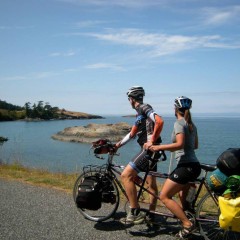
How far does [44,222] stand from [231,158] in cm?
333

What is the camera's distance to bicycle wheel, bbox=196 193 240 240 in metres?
4.73

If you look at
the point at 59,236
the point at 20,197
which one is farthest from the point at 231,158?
the point at 20,197

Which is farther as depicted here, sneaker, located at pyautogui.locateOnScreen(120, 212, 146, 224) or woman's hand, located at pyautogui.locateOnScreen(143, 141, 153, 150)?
sneaker, located at pyautogui.locateOnScreen(120, 212, 146, 224)

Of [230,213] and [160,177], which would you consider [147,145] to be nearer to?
[160,177]

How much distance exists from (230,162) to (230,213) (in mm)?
636

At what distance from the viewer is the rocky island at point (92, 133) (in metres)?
89.2

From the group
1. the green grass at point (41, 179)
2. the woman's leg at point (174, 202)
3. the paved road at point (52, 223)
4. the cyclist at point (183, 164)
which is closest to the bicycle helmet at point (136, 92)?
the cyclist at point (183, 164)

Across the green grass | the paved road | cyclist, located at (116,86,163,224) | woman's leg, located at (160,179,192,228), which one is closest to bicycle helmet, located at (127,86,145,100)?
cyclist, located at (116,86,163,224)

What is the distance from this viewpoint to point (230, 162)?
→ 14.5 ft

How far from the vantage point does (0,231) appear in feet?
17.9

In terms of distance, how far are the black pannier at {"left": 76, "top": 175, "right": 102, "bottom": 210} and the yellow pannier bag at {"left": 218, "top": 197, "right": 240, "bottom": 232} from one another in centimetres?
220

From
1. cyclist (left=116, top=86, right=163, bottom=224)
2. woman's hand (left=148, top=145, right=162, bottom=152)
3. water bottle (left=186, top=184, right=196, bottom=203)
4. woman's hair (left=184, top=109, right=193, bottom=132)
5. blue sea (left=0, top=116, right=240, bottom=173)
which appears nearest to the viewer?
woman's hair (left=184, top=109, right=193, bottom=132)

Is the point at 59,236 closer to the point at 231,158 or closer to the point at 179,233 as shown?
the point at 179,233

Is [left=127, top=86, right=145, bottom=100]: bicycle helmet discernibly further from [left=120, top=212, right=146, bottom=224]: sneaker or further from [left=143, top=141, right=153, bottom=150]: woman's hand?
[left=120, top=212, right=146, bottom=224]: sneaker
